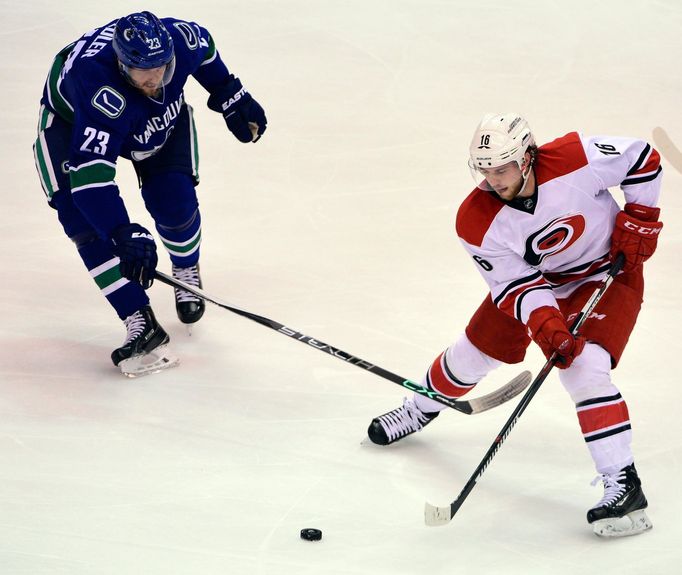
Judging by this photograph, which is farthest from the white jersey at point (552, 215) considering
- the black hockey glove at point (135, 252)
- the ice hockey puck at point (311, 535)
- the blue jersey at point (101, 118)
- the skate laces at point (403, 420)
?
the blue jersey at point (101, 118)

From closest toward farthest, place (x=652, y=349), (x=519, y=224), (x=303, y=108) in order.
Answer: (x=519, y=224) → (x=652, y=349) → (x=303, y=108)

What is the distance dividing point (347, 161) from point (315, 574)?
3.00m

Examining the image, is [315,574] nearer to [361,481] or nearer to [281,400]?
[361,481]

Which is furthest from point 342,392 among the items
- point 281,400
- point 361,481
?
point 361,481

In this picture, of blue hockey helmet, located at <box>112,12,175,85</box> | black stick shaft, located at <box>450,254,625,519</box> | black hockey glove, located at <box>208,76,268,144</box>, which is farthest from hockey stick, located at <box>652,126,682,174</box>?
blue hockey helmet, located at <box>112,12,175,85</box>

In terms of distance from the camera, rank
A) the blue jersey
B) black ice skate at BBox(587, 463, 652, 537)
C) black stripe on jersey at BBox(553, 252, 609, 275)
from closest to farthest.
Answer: black ice skate at BBox(587, 463, 652, 537) < black stripe on jersey at BBox(553, 252, 609, 275) < the blue jersey

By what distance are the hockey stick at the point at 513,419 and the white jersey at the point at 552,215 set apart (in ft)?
0.25

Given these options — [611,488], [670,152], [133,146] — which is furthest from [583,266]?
[670,152]

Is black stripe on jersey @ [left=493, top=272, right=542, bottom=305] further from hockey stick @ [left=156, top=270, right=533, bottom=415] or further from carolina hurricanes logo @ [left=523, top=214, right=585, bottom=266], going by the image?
hockey stick @ [left=156, top=270, right=533, bottom=415]

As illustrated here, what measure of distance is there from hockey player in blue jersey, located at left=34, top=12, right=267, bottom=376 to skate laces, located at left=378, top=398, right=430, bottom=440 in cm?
81

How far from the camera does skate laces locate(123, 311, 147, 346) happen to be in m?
3.94

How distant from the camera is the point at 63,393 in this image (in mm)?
3775

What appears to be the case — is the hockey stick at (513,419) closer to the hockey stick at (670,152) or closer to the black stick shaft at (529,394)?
the black stick shaft at (529,394)

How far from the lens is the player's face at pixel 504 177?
2973 mm
